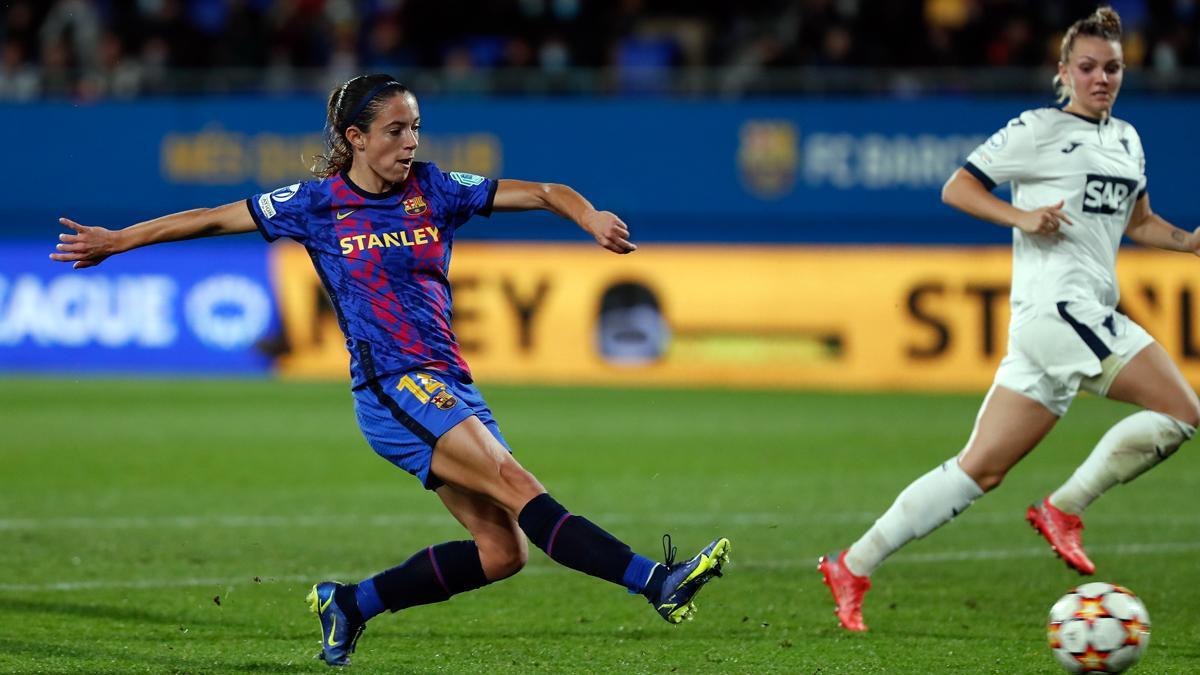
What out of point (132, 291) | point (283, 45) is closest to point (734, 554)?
point (132, 291)

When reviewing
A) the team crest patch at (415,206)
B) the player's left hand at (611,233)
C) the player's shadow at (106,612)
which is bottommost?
the player's shadow at (106,612)

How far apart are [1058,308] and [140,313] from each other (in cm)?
1389

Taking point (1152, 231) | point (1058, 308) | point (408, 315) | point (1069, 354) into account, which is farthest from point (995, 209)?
point (408, 315)

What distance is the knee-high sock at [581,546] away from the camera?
198 inches

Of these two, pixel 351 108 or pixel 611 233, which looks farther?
pixel 351 108

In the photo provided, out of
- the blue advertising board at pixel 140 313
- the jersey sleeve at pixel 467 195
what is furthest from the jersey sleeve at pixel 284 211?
the blue advertising board at pixel 140 313

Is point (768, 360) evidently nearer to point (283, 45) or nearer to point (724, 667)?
point (283, 45)

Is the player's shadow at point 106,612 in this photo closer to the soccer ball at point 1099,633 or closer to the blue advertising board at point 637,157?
the soccer ball at point 1099,633

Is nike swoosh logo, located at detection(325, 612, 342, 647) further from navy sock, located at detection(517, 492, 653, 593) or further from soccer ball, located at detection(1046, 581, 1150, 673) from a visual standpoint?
soccer ball, located at detection(1046, 581, 1150, 673)

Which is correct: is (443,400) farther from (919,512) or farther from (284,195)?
(919,512)

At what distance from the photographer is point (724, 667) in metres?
5.47

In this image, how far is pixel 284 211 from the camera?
5.43m

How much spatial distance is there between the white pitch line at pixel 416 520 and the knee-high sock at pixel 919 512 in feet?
9.13

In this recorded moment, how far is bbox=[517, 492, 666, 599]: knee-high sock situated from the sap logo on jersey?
2.41m
